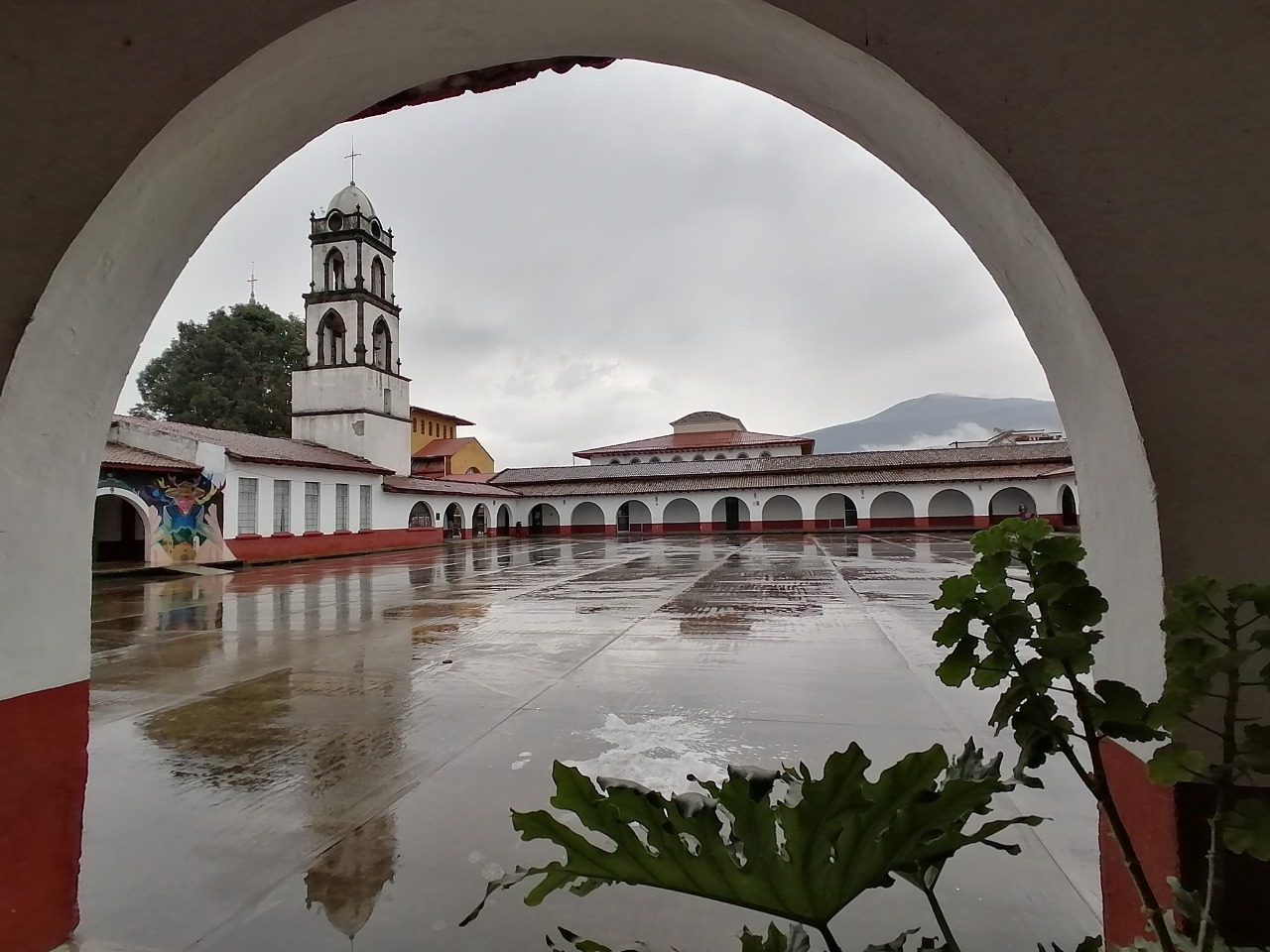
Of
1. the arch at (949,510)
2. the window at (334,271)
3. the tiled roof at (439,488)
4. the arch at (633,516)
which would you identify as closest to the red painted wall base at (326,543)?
the tiled roof at (439,488)

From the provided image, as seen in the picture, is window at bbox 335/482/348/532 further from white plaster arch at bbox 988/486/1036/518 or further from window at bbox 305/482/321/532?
white plaster arch at bbox 988/486/1036/518

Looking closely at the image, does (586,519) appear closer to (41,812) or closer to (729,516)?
(729,516)

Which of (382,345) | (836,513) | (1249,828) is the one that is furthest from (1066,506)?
(1249,828)

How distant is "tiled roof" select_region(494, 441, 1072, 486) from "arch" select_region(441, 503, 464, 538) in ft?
15.7

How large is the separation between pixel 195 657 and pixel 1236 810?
750 centimetres

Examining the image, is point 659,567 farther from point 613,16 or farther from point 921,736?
point 613,16

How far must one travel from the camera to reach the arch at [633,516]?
3694 cm

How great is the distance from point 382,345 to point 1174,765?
3185cm

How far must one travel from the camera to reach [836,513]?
3425cm

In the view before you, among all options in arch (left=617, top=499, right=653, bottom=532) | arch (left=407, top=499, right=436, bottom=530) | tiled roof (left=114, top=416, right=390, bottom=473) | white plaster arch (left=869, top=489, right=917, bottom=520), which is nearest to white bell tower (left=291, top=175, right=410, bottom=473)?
tiled roof (left=114, top=416, right=390, bottom=473)

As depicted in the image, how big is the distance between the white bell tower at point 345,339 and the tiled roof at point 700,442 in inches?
734

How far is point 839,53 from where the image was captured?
1.45m

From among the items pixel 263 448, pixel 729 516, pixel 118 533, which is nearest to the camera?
pixel 118 533

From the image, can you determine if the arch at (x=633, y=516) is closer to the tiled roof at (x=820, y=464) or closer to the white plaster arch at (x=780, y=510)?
the tiled roof at (x=820, y=464)
